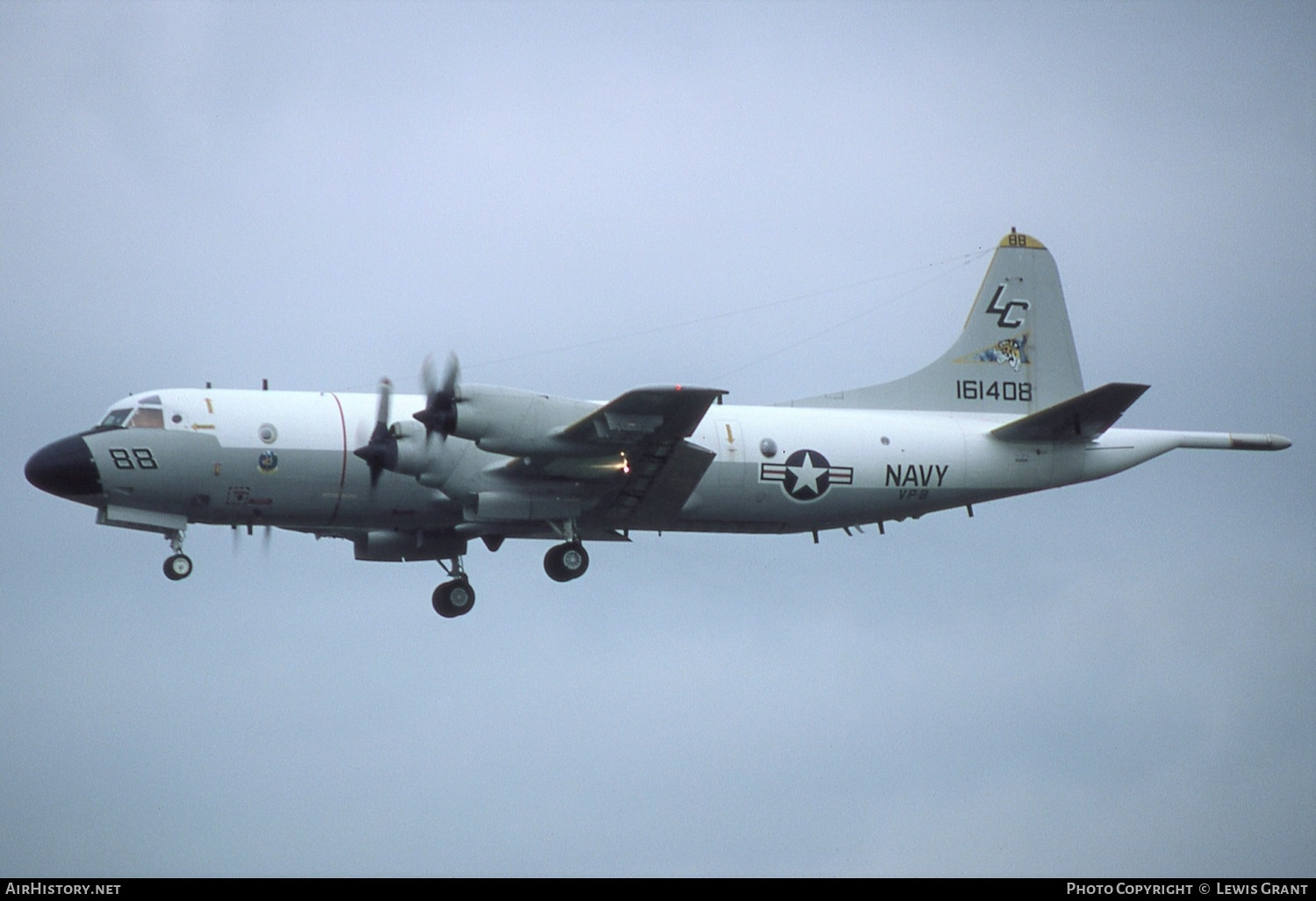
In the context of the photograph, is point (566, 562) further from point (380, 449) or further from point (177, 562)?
point (177, 562)

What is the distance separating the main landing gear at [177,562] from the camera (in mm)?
27797

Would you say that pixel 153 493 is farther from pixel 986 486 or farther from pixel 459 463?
pixel 986 486

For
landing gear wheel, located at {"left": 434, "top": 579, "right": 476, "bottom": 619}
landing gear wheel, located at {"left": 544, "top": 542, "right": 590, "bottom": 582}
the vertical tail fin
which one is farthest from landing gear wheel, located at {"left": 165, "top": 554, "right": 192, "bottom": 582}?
the vertical tail fin

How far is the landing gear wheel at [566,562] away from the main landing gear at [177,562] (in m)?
6.10

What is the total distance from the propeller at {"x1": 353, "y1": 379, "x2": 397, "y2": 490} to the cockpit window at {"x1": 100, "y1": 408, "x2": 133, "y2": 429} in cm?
390

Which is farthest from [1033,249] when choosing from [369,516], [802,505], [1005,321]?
[369,516]

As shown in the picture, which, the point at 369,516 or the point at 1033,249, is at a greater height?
the point at 1033,249

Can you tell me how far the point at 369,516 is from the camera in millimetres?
28562

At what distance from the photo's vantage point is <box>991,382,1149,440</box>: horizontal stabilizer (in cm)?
2931

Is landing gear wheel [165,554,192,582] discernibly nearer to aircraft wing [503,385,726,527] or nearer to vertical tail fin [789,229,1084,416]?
aircraft wing [503,385,726,527]

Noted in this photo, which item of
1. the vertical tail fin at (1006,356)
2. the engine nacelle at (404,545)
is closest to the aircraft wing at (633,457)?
the engine nacelle at (404,545)

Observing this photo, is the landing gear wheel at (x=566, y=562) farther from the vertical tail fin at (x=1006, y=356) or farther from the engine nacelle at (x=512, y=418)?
the vertical tail fin at (x=1006, y=356)
